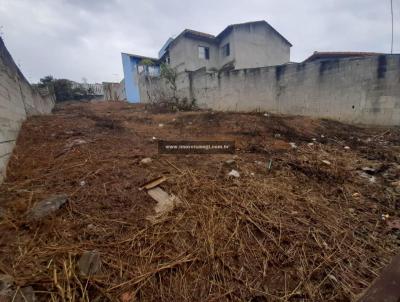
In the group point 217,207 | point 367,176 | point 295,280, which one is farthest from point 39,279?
point 367,176

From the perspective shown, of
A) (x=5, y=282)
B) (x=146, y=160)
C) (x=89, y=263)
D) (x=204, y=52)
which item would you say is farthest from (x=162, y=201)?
→ (x=204, y=52)

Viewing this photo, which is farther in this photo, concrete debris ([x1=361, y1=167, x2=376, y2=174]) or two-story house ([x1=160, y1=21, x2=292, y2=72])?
two-story house ([x1=160, y1=21, x2=292, y2=72])

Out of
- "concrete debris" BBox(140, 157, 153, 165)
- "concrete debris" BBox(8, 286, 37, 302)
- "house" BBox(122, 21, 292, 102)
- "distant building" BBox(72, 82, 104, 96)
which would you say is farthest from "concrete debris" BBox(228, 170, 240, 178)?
"distant building" BBox(72, 82, 104, 96)

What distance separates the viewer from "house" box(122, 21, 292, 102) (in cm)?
1223

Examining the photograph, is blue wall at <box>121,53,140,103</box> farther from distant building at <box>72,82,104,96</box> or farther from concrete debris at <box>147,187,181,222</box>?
concrete debris at <box>147,187,181,222</box>

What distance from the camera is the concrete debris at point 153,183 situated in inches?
83.1

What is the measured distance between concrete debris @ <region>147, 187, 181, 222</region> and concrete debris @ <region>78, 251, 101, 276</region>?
0.52m

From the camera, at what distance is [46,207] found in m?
1.67

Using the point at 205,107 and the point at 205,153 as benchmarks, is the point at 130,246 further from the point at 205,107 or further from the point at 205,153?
the point at 205,107

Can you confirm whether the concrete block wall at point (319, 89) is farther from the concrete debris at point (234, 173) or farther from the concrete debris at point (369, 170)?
the concrete debris at point (234, 173)

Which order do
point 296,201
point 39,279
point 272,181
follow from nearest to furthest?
point 39,279 < point 296,201 < point 272,181

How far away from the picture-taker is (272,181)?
7.88ft

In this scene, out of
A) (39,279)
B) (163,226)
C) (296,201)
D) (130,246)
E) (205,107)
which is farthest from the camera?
(205,107)

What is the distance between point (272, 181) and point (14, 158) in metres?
3.44
